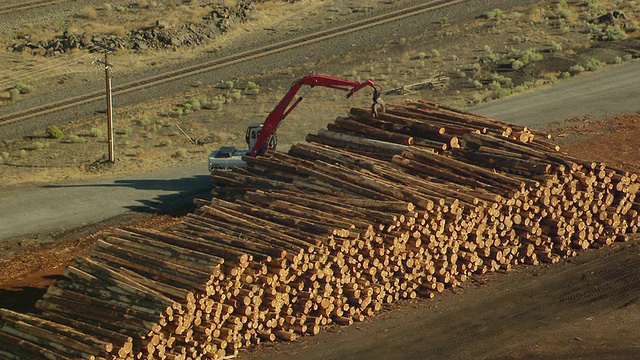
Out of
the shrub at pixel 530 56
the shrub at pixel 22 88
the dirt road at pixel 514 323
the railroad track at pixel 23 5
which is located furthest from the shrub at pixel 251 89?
the dirt road at pixel 514 323

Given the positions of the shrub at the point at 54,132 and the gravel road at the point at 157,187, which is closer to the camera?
the gravel road at the point at 157,187

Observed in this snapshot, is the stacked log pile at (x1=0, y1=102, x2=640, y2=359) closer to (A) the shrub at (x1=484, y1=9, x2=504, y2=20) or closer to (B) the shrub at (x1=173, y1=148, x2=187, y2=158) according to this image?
(B) the shrub at (x1=173, y1=148, x2=187, y2=158)

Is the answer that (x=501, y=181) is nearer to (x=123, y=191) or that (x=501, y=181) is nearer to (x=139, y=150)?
(x=123, y=191)

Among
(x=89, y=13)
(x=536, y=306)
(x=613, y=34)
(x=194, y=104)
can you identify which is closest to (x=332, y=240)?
(x=536, y=306)

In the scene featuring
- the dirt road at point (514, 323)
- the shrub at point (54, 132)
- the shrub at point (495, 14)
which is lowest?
the dirt road at point (514, 323)

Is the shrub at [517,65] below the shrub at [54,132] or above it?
above

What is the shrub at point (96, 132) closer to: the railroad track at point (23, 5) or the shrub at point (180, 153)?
the shrub at point (180, 153)

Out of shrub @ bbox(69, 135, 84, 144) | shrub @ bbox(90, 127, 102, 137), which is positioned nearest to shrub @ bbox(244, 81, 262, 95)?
shrub @ bbox(90, 127, 102, 137)
